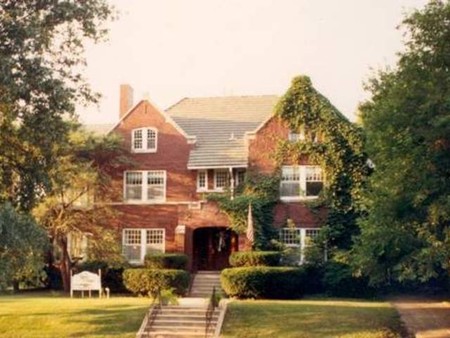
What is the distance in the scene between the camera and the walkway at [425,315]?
24.3 m

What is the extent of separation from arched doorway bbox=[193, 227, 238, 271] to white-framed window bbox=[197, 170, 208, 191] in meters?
2.22

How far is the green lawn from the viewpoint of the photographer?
79.9 ft

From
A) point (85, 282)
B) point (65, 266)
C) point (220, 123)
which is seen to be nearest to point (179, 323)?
point (85, 282)

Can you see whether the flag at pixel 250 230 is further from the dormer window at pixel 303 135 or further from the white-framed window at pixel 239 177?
the dormer window at pixel 303 135

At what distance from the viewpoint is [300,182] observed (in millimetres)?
38156

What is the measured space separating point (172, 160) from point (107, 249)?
646 centimetres

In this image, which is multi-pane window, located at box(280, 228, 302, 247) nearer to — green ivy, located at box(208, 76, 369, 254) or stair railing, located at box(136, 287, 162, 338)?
green ivy, located at box(208, 76, 369, 254)

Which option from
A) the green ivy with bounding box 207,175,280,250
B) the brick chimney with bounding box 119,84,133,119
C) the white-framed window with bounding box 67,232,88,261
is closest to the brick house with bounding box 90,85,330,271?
the green ivy with bounding box 207,175,280,250

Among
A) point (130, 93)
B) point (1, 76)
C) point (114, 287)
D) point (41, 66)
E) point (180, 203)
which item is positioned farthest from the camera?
point (130, 93)

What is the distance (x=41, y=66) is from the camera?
74.7 feet

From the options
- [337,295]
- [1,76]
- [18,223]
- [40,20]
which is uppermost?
[40,20]

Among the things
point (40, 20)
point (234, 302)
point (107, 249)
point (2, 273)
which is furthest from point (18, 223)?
point (107, 249)

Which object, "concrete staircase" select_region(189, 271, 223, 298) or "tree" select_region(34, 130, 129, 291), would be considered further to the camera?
"tree" select_region(34, 130, 129, 291)

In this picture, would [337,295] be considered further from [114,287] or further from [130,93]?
[130,93]
